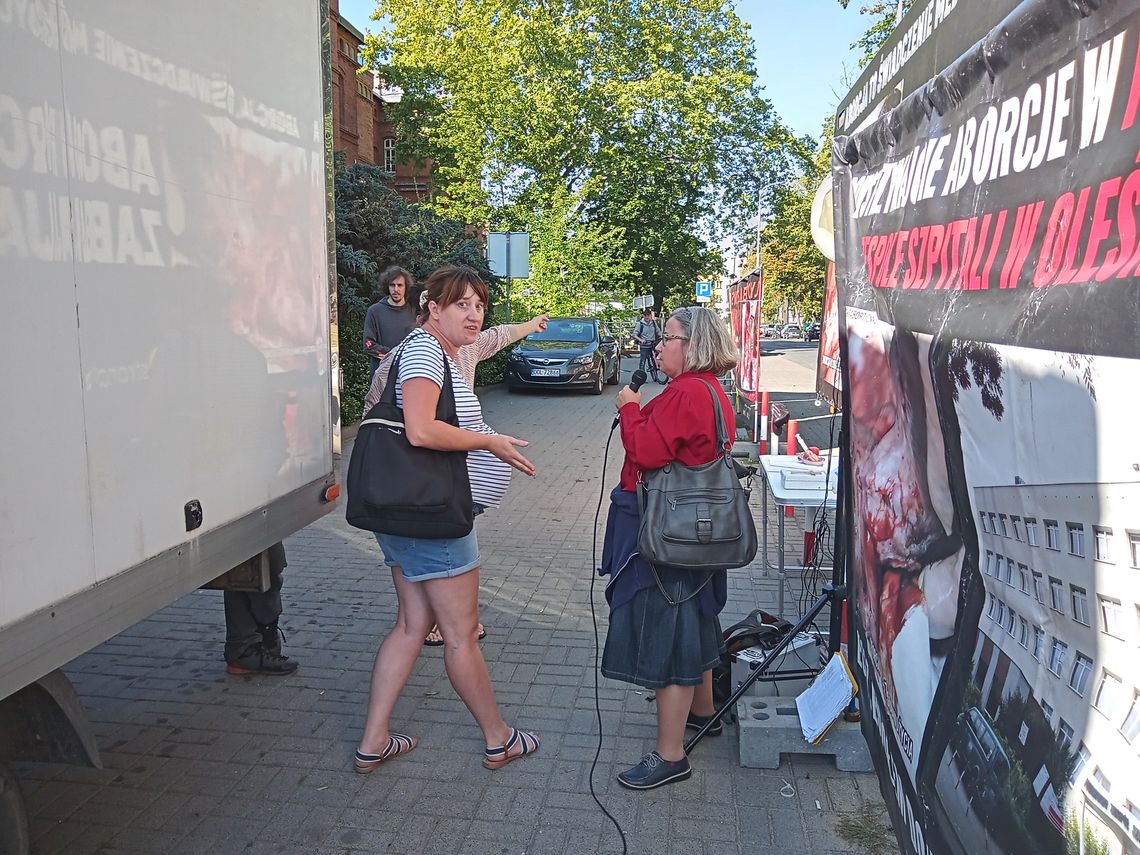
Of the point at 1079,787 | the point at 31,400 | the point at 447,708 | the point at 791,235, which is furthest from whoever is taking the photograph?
the point at 791,235

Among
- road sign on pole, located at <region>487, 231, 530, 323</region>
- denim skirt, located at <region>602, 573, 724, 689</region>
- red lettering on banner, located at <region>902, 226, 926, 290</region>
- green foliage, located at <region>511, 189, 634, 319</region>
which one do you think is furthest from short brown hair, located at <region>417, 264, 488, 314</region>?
green foliage, located at <region>511, 189, 634, 319</region>

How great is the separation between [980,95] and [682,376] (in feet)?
5.54

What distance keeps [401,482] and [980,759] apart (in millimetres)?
2093

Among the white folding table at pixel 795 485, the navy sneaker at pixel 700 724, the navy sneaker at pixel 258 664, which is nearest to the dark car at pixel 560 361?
the white folding table at pixel 795 485

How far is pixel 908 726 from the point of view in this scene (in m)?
2.26

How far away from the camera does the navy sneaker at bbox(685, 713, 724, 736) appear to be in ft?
12.6

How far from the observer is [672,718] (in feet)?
11.4

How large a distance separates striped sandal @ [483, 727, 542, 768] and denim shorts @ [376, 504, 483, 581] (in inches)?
30.8

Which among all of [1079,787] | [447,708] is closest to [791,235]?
[447,708]

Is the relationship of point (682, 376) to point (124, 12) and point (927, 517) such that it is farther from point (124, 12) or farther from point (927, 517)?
A: point (124, 12)

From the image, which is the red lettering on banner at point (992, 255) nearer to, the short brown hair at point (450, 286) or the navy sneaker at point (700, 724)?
the short brown hair at point (450, 286)

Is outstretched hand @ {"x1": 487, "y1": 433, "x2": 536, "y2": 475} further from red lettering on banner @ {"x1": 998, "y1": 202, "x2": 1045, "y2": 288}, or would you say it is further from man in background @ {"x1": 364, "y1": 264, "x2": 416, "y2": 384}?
man in background @ {"x1": 364, "y1": 264, "x2": 416, "y2": 384}

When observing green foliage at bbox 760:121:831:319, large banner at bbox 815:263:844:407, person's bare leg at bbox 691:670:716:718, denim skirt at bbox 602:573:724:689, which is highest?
green foliage at bbox 760:121:831:319

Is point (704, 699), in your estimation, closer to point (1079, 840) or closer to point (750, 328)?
point (1079, 840)
